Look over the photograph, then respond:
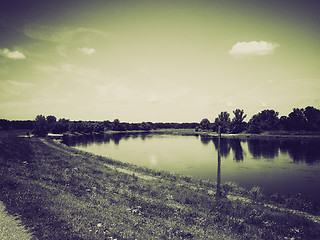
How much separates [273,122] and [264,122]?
10.9 m

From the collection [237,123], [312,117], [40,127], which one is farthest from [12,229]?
[312,117]

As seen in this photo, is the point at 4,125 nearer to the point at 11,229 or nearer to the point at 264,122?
the point at 11,229

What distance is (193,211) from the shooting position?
1645 centimetres

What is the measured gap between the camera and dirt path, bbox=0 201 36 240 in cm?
939

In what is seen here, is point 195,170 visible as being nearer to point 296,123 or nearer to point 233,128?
point 233,128

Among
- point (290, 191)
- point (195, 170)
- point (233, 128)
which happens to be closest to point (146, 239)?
Answer: point (290, 191)

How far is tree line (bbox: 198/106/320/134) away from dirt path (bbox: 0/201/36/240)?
139m

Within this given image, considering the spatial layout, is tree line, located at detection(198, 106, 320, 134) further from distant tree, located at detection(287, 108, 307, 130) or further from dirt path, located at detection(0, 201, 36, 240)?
dirt path, located at detection(0, 201, 36, 240)

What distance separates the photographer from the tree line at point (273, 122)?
483 feet

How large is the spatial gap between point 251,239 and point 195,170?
3065cm

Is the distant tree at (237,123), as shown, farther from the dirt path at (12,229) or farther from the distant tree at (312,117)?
the dirt path at (12,229)

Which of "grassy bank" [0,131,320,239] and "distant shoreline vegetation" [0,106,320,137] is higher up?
"distant shoreline vegetation" [0,106,320,137]

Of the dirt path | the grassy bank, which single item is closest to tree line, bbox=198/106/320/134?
the grassy bank

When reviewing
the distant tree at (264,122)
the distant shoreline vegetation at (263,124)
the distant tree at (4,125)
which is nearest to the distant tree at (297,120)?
the distant shoreline vegetation at (263,124)
